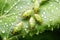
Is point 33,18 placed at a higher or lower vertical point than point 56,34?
higher

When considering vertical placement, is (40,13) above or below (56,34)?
above

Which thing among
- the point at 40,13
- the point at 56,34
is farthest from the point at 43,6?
the point at 56,34

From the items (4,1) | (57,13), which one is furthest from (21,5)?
(57,13)

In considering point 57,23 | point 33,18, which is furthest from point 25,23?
point 57,23

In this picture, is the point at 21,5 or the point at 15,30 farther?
the point at 21,5

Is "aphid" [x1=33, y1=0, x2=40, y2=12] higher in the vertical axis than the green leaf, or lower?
higher

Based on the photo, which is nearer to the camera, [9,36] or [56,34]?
[9,36]

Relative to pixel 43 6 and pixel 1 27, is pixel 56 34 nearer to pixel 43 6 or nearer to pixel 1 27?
pixel 43 6

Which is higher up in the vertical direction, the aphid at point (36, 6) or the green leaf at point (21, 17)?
the aphid at point (36, 6)

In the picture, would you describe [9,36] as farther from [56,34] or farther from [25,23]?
[56,34]
